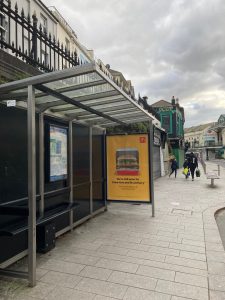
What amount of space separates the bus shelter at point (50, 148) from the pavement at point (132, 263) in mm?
354

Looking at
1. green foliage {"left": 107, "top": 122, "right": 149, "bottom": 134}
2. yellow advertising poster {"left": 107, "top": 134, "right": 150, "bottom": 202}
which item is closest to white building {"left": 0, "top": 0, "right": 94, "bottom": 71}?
yellow advertising poster {"left": 107, "top": 134, "right": 150, "bottom": 202}

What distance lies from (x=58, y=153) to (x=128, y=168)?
8.54 feet

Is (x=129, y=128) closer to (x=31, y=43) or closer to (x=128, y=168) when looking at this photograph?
(x=128, y=168)

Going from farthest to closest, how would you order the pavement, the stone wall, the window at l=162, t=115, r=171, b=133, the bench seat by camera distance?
the window at l=162, t=115, r=171, b=133, the stone wall, the bench seat, the pavement

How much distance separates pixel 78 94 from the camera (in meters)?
4.34

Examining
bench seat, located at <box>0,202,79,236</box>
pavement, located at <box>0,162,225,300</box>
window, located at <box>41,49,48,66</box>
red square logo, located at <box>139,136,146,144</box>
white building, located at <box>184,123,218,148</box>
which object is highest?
white building, located at <box>184,123,218,148</box>

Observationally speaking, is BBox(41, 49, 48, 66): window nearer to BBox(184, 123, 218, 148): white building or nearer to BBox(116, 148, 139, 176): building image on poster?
BBox(116, 148, 139, 176): building image on poster

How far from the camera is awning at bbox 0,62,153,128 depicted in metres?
3.38

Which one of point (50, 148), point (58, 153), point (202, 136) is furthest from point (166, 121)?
point (202, 136)

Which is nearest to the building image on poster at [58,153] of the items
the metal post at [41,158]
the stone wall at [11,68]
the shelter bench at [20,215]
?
the metal post at [41,158]

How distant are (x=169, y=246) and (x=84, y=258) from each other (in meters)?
1.61

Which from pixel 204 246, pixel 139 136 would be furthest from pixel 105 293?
pixel 139 136

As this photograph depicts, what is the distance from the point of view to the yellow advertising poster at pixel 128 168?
23.5ft

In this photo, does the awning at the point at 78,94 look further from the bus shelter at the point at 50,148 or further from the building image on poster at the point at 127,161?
the building image on poster at the point at 127,161
